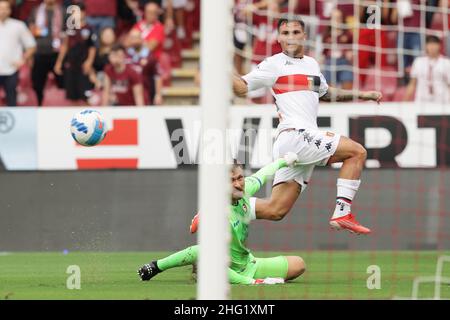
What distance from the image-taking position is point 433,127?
16656 millimetres

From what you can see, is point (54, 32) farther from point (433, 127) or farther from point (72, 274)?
point (72, 274)

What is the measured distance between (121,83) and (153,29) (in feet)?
4.09

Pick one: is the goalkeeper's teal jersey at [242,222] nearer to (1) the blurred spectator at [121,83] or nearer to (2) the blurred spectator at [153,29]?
(1) the blurred spectator at [121,83]

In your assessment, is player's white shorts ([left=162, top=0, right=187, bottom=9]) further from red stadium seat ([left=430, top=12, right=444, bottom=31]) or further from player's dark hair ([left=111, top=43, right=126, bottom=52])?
red stadium seat ([left=430, top=12, right=444, bottom=31])

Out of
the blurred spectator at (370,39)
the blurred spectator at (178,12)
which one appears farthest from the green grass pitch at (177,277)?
the blurred spectator at (178,12)

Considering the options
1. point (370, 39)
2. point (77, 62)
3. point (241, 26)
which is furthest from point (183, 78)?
point (370, 39)

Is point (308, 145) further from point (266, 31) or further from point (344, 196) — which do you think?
point (266, 31)

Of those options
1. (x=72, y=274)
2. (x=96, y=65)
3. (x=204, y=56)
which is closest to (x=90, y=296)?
(x=72, y=274)

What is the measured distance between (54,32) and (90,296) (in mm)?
9703

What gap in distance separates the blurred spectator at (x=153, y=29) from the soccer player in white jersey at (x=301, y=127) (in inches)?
283

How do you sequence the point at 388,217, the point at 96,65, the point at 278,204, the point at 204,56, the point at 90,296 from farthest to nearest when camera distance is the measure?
1. the point at 96,65
2. the point at 388,217
3. the point at 278,204
4. the point at 90,296
5. the point at 204,56

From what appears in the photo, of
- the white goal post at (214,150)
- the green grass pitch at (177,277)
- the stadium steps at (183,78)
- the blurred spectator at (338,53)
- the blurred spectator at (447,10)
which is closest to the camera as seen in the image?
the white goal post at (214,150)

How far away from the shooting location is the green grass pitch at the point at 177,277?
392 inches

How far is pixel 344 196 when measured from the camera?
11742 millimetres
